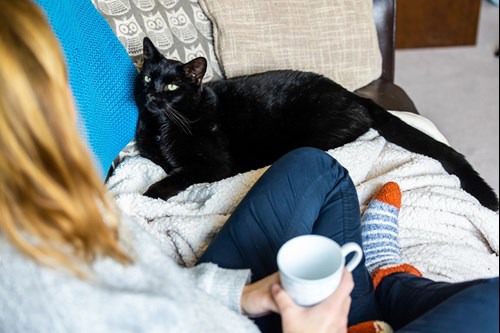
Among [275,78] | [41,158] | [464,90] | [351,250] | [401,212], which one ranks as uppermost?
[41,158]

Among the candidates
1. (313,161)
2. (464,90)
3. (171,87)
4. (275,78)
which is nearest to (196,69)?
(171,87)

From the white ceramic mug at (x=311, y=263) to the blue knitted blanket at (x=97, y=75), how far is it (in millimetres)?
529

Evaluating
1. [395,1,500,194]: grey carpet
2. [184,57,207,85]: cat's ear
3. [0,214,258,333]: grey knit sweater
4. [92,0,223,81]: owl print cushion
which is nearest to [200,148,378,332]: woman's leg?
[0,214,258,333]: grey knit sweater

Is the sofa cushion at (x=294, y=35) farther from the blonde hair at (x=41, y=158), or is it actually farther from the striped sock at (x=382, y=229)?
the blonde hair at (x=41, y=158)

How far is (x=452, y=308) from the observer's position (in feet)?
2.64

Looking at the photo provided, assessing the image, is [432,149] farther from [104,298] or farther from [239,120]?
[104,298]

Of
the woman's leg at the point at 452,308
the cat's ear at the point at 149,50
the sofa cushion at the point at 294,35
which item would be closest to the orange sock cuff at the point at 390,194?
the woman's leg at the point at 452,308

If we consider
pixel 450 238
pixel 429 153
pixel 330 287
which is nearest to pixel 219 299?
pixel 330 287

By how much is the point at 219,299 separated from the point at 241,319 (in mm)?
50

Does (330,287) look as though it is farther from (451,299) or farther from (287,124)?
(287,124)

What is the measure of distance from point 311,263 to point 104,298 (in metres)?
0.28

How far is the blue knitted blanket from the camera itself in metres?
1.24

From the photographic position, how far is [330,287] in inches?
31.1

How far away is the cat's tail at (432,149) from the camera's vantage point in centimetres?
133
